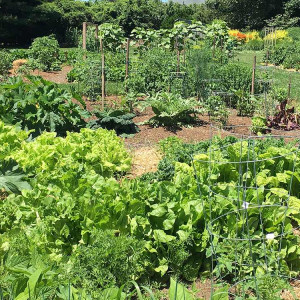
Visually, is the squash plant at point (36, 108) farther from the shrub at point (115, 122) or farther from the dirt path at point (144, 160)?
the dirt path at point (144, 160)

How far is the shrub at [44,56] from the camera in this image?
17.1 meters

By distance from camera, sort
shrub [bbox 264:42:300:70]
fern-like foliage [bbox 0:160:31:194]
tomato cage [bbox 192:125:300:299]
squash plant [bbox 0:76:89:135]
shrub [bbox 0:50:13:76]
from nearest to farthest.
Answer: tomato cage [bbox 192:125:300:299], fern-like foliage [bbox 0:160:31:194], squash plant [bbox 0:76:89:135], shrub [bbox 0:50:13:76], shrub [bbox 264:42:300:70]

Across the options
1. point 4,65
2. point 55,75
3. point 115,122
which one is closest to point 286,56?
point 55,75

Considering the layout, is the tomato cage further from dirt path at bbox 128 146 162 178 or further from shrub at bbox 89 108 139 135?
shrub at bbox 89 108 139 135

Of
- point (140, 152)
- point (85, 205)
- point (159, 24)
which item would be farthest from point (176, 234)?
point (159, 24)

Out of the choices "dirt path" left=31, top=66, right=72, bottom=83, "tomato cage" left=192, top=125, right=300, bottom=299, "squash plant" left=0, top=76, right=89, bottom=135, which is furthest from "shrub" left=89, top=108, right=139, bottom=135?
"dirt path" left=31, top=66, right=72, bottom=83

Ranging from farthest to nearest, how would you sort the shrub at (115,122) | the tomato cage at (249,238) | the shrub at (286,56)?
the shrub at (286,56) → the shrub at (115,122) → the tomato cage at (249,238)

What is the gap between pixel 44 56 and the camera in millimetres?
17312

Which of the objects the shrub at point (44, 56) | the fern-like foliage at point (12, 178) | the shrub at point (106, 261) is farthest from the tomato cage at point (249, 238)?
the shrub at point (44, 56)

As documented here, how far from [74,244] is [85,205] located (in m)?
0.37

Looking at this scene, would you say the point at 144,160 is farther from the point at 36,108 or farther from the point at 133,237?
the point at 133,237

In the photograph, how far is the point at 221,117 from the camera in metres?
9.80

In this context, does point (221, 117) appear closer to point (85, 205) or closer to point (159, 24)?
point (85, 205)

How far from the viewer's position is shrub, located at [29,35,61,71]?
17.1 m
